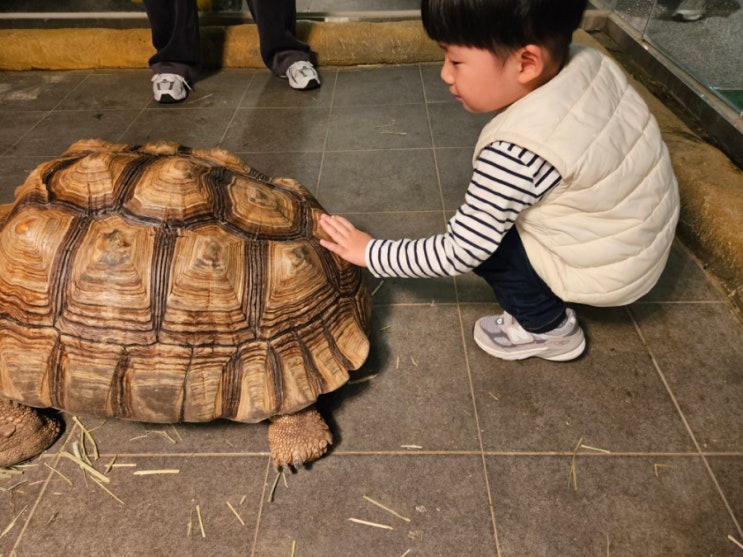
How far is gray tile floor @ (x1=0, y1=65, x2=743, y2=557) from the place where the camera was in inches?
69.8

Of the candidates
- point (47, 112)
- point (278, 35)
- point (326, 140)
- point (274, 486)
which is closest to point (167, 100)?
point (47, 112)

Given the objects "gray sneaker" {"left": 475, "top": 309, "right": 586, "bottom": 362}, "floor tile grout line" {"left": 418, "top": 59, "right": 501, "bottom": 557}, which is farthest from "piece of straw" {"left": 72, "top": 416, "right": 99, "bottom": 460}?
"gray sneaker" {"left": 475, "top": 309, "right": 586, "bottom": 362}

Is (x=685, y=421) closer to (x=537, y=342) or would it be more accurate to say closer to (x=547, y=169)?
(x=537, y=342)

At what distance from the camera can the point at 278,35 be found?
187 inches

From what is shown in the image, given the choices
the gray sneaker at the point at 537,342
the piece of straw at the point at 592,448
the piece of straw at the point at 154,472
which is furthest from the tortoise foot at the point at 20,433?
the piece of straw at the point at 592,448

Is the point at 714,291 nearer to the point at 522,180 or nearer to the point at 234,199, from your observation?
the point at 522,180

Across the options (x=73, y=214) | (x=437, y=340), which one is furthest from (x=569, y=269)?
(x=73, y=214)

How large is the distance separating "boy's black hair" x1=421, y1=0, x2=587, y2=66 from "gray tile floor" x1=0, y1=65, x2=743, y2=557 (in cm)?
139

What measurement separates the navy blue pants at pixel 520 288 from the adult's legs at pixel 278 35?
11.7 feet

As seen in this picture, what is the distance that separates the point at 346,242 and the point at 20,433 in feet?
4.84

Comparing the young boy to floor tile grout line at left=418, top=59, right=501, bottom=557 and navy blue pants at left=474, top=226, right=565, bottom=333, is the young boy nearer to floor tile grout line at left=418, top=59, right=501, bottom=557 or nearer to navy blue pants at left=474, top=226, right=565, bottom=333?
navy blue pants at left=474, top=226, right=565, bottom=333

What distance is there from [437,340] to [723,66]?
9.95 ft

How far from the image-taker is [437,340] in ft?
8.04

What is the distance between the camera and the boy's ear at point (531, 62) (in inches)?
57.9
